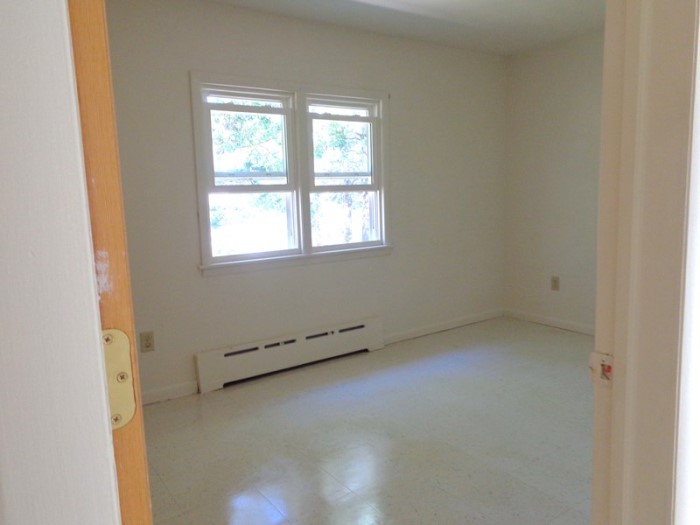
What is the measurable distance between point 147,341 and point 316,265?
1312 mm

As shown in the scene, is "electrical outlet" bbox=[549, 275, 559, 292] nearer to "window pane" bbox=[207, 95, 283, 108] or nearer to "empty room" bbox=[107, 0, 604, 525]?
"empty room" bbox=[107, 0, 604, 525]

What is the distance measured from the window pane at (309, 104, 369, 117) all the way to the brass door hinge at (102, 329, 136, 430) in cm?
344

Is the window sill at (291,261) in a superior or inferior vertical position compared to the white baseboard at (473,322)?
superior

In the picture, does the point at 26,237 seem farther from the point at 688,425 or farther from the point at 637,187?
the point at 688,425

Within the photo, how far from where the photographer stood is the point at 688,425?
0.76 m

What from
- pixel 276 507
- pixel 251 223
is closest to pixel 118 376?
pixel 276 507

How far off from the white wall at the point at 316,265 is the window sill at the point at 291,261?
50mm

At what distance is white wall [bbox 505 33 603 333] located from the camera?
4.24 m

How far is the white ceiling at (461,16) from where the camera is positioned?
3.32m

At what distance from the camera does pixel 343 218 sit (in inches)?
156

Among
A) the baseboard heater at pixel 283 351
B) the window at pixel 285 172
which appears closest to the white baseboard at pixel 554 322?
the baseboard heater at pixel 283 351

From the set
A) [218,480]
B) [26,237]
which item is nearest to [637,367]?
[26,237]

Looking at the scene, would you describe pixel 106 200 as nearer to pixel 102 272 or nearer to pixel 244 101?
pixel 102 272

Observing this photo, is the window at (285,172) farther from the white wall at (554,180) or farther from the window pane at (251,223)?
the white wall at (554,180)
